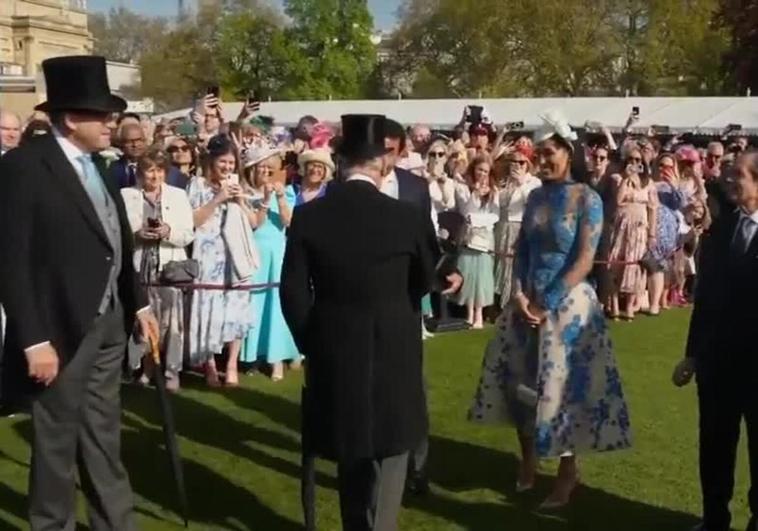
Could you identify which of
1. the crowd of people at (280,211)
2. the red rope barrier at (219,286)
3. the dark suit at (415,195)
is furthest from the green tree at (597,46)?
the dark suit at (415,195)

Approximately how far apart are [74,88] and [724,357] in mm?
3130

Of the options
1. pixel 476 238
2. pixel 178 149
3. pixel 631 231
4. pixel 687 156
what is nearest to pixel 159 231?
pixel 178 149

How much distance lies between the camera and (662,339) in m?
11.4

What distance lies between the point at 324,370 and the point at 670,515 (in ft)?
8.23

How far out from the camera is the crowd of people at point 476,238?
5.96 metres

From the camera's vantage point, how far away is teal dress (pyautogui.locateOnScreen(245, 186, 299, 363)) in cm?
934

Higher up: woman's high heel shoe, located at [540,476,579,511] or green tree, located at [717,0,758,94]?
green tree, located at [717,0,758,94]

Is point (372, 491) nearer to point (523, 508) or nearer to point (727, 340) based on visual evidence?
point (523, 508)

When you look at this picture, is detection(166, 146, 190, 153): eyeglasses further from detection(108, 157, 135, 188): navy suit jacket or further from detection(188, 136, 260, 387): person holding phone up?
detection(188, 136, 260, 387): person holding phone up

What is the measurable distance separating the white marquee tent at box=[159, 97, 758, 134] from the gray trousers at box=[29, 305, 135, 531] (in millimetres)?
22607

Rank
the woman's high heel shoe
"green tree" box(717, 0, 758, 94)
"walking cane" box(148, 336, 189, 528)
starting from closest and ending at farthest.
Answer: "walking cane" box(148, 336, 189, 528)
the woman's high heel shoe
"green tree" box(717, 0, 758, 94)

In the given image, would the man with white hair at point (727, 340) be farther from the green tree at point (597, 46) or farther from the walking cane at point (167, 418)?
the green tree at point (597, 46)

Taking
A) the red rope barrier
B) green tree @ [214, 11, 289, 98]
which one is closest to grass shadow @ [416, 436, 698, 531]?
the red rope barrier

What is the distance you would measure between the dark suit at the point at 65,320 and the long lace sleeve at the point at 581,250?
84.1 inches
